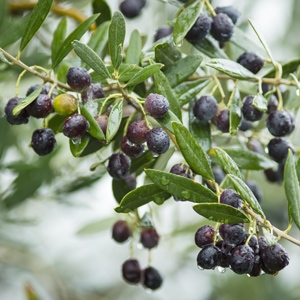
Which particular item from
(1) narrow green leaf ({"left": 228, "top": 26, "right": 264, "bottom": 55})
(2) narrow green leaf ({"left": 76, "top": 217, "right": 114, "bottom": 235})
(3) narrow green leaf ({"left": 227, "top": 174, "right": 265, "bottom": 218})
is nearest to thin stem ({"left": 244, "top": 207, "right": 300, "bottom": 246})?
(3) narrow green leaf ({"left": 227, "top": 174, "right": 265, "bottom": 218})

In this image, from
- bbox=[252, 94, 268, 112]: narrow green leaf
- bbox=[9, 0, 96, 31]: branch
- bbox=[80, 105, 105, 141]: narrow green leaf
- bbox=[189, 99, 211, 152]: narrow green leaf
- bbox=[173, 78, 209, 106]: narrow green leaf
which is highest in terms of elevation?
bbox=[252, 94, 268, 112]: narrow green leaf

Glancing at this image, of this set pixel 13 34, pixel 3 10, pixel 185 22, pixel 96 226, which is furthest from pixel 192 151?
pixel 96 226

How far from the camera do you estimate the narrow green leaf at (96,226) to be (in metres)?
2.05

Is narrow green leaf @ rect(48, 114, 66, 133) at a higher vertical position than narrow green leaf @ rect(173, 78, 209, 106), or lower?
lower

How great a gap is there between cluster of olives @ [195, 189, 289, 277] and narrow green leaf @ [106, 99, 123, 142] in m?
0.20

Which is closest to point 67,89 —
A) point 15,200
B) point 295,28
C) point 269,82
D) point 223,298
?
point 269,82

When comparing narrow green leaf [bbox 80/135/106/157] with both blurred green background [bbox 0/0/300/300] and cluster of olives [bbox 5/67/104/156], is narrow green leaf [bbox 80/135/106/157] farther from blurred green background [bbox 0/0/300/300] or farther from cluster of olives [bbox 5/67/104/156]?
blurred green background [bbox 0/0/300/300]

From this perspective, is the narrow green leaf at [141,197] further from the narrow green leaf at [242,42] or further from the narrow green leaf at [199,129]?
the narrow green leaf at [242,42]

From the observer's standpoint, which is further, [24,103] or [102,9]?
[102,9]

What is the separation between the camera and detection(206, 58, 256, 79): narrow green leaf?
109cm

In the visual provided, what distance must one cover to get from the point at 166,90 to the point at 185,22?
5.9 inches

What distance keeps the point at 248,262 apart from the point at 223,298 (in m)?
1.56

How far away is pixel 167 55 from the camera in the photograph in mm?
1196

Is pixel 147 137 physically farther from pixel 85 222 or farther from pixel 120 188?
pixel 85 222
